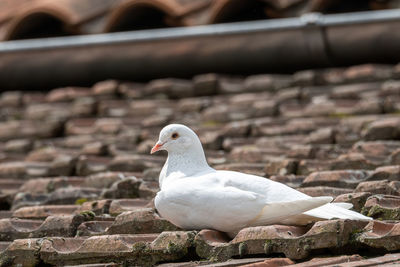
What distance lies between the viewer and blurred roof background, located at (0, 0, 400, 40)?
24.5ft

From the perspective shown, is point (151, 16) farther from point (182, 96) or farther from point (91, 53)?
point (182, 96)

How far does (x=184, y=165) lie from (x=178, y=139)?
124 millimetres

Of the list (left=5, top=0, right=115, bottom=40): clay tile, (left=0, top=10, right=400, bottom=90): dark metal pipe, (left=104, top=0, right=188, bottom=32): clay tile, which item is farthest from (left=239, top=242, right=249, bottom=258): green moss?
(left=5, top=0, right=115, bottom=40): clay tile

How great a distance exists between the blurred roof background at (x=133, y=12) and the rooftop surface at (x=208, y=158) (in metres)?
0.53

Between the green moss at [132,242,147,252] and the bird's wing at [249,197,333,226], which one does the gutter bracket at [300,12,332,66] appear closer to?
the bird's wing at [249,197,333,226]

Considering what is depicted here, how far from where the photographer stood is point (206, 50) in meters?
7.62

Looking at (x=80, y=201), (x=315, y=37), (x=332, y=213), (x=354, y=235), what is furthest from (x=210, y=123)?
(x=354, y=235)

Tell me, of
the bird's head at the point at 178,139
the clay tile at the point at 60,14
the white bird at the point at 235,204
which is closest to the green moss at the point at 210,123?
the clay tile at the point at 60,14

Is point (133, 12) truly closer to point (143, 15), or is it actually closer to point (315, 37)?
point (143, 15)

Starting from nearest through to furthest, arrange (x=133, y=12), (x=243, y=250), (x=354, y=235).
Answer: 1. (x=354, y=235)
2. (x=243, y=250)
3. (x=133, y=12)

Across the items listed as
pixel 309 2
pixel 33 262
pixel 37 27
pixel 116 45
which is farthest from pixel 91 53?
pixel 33 262

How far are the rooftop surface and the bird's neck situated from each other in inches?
8.4

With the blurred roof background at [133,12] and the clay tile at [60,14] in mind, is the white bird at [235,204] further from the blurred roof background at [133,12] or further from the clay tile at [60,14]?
the clay tile at [60,14]

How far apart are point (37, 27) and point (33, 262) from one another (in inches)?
201
